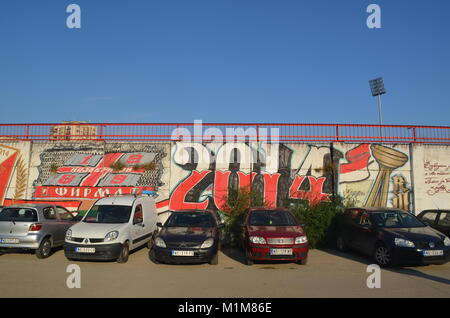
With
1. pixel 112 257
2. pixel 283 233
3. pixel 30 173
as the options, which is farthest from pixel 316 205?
pixel 30 173

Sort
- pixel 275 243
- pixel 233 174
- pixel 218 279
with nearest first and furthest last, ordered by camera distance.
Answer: pixel 218 279 → pixel 275 243 → pixel 233 174

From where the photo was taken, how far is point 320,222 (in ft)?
38.4

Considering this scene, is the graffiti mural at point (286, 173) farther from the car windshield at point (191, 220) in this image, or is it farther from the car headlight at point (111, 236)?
the car headlight at point (111, 236)

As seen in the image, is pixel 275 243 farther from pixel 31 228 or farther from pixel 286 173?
pixel 31 228

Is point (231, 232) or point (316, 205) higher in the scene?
point (316, 205)

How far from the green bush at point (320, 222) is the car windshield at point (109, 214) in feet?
20.2

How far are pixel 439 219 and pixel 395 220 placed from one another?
2.86 meters

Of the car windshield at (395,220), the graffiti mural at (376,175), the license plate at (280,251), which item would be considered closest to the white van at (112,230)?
the license plate at (280,251)

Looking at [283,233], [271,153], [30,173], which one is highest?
[271,153]

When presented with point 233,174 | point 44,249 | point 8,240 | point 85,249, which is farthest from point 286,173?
point 8,240

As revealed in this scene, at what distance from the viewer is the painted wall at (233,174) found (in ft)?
45.9
